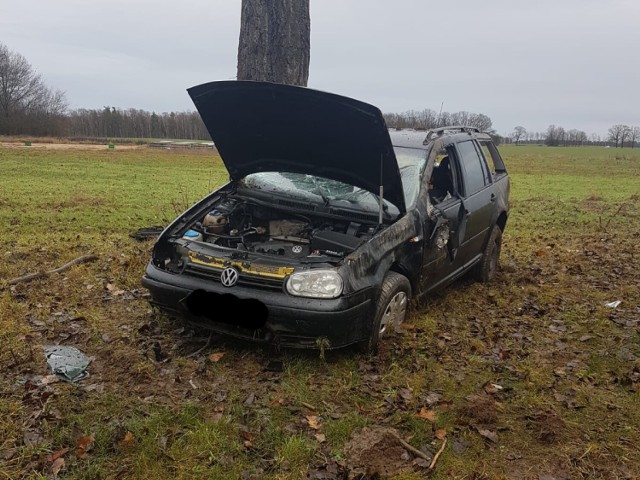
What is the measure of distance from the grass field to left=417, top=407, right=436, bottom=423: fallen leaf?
0.02 meters

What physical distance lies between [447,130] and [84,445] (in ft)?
15.1

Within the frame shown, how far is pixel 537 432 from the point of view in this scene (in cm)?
326

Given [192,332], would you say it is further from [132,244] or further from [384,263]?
[132,244]

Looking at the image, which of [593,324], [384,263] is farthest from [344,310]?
[593,324]

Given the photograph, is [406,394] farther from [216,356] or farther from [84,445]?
[84,445]

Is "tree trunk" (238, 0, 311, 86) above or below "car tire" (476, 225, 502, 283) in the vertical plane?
above

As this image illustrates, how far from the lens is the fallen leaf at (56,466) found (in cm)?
278

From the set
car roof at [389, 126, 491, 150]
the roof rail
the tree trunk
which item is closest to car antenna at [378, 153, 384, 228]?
car roof at [389, 126, 491, 150]

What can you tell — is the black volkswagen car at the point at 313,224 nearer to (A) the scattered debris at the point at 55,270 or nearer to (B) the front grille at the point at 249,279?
(B) the front grille at the point at 249,279

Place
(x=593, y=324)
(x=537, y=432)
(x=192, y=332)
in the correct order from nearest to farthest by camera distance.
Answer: (x=537, y=432)
(x=192, y=332)
(x=593, y=324)

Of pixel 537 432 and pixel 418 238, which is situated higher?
pixel 418 238

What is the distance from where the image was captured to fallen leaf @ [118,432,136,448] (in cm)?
299

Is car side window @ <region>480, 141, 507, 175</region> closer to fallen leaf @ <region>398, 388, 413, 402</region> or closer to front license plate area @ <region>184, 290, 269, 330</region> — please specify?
fallen leaf @ <region>398, 388, 413, 402</region>

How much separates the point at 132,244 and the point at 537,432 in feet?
20.3
